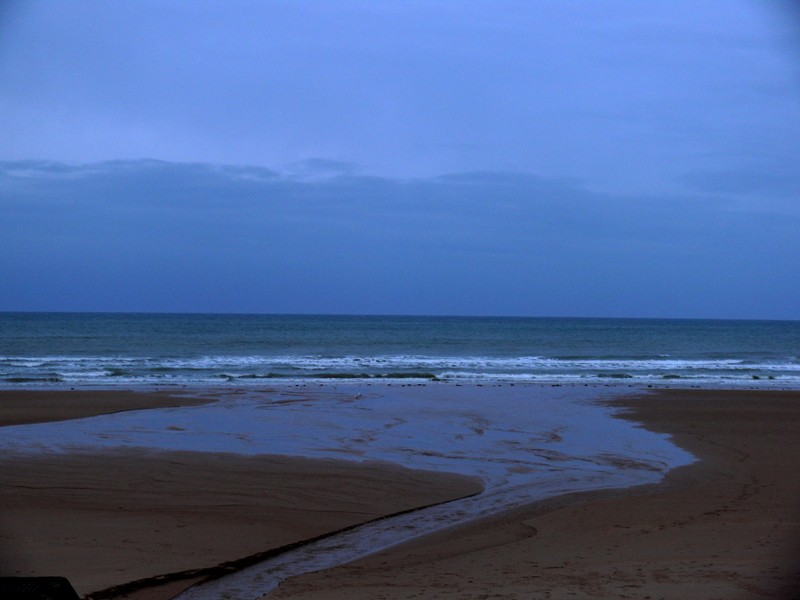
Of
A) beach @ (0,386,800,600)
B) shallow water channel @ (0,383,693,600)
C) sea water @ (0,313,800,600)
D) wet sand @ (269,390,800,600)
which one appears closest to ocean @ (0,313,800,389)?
sea water @ (0,313,800,600)

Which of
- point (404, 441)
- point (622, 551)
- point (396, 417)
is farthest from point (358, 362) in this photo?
point (622, 551)

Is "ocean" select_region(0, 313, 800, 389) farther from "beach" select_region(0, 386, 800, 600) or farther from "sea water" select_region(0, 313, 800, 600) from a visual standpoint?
"beach" select_region(0, 386, 800, 600)

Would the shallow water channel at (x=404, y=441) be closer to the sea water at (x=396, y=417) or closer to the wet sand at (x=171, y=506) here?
the sea water at (x=396, y=417)

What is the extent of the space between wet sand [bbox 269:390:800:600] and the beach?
0.02 m

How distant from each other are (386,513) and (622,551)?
2.67 m

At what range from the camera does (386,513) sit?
8.14m

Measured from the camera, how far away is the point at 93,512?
7.68 m

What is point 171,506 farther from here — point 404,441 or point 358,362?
point 358,362

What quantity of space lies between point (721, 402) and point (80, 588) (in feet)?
60.6

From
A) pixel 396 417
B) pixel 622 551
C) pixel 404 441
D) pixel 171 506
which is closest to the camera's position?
pixel 622 551

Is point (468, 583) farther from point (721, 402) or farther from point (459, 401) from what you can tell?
point (721, 402)

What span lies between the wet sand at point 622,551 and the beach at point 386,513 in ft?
0.07

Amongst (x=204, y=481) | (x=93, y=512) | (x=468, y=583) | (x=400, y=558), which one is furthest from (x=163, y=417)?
(x=468, y=583)

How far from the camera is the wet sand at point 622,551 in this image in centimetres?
535
